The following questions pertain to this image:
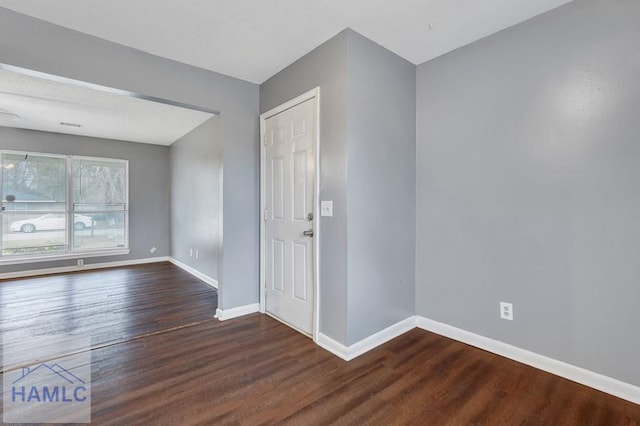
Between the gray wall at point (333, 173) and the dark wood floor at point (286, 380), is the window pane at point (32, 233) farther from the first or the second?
the gray wall at point (333, 173)

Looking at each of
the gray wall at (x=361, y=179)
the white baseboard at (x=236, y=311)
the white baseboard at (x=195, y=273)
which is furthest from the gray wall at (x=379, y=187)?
the white baseboard at (x=195, y=273)

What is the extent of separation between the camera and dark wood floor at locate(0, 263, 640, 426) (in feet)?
4.94

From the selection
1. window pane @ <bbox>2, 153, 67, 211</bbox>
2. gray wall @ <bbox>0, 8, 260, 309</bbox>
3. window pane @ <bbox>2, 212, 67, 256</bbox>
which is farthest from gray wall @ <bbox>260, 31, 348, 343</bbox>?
window pane @ <bbox>2, 212, 67, 256</bbox>

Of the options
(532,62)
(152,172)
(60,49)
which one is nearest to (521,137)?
(532,62)

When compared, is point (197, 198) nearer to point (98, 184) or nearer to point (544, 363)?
point (98, 184)

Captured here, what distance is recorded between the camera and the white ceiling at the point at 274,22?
71.9 inches

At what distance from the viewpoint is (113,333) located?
250 centimetres

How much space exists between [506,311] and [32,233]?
6.90 metres

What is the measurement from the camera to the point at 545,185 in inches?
76.1

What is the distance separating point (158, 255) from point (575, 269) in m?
6.56

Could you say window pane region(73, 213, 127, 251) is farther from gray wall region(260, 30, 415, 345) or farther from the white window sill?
gray wall region(260, 30, 415, 345)

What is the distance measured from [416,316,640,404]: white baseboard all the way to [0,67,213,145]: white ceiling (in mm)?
3748

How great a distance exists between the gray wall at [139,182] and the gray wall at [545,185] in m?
5.53

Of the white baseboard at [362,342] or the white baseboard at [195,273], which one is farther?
the white baseboard at [195,273]
